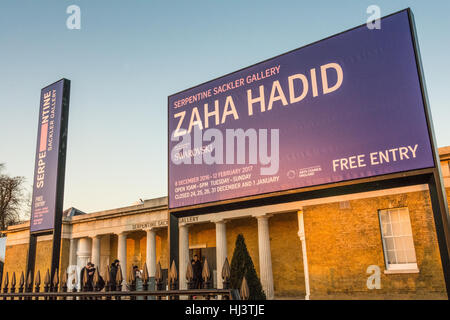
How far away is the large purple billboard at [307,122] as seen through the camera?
574 cm

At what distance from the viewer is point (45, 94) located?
12602 mm

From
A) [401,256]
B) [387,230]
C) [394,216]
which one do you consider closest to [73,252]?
[387,230]

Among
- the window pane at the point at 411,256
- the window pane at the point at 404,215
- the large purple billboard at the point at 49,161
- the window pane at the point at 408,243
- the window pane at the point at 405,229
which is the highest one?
the large purple billboard at the point at 49,161

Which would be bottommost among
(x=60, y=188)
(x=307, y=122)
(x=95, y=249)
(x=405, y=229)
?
(x=405, y=229)

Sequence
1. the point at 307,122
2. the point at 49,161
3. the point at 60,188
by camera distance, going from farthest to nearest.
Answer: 1. the point at 49,161
2. the point at 60,188
3. the point at 307,122

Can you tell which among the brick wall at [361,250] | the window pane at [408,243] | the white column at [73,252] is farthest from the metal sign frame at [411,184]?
the white column at [73,252]

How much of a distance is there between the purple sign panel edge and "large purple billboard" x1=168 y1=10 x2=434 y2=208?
498cm

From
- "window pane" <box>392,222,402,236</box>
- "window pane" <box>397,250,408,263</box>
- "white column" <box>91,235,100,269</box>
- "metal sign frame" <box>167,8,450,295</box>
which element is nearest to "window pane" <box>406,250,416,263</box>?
"window pane" <box>397,250,408,263</box>

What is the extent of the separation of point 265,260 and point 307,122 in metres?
14.8

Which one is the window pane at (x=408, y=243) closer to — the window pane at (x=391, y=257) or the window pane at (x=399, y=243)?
the window pane at (x=399, y=243)

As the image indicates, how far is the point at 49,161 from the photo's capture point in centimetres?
1155

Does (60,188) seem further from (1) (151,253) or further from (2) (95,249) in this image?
(2) (95,249)

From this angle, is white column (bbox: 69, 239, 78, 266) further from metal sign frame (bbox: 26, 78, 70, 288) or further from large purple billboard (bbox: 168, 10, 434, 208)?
large purple billboard (bbox: 168, 10, 434, 208)

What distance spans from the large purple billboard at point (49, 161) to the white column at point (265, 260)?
11.9m
